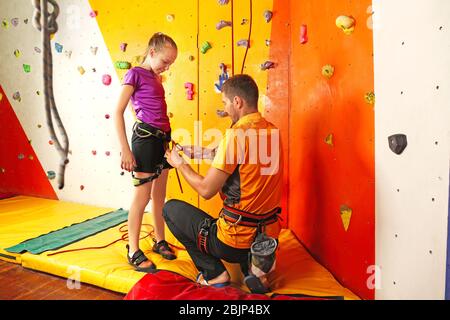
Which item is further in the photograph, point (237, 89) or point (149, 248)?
point (149, 248)

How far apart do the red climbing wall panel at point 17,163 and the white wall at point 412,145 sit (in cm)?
327

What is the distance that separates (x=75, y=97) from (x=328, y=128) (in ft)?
8.18

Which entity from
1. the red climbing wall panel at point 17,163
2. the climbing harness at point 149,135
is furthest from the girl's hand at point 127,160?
the red climbing wall panel at point 17,163

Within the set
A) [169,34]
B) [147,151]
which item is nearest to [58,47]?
[169,34]

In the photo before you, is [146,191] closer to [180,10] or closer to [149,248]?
[149,248]

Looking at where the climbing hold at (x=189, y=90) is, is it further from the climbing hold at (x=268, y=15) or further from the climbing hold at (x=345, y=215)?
the climbing hold at (x=345, y=215)

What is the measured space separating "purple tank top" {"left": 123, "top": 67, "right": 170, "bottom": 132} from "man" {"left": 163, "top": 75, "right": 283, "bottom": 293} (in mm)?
408

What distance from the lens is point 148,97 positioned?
1.78 metres

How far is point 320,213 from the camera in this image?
1.76 m

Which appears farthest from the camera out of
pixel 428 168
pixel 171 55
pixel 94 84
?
pixel 94 84

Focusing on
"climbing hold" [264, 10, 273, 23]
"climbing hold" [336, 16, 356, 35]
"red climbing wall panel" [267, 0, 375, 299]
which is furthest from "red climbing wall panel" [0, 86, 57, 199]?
"climbing hold" [336, 16, 356, 35]

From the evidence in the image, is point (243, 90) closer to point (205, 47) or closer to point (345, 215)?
point (345, 215)
